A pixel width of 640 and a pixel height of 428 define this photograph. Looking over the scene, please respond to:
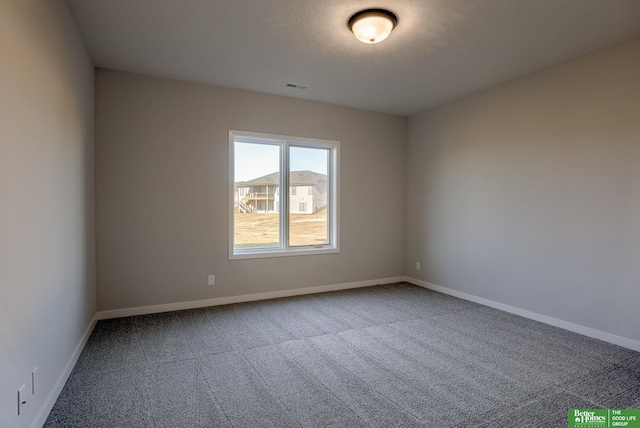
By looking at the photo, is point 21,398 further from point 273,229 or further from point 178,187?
point 273,229

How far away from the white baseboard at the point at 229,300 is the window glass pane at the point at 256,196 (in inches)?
26.0

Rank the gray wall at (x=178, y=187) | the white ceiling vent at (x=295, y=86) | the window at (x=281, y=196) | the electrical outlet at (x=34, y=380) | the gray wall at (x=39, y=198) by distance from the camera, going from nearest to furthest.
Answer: the gray wall at (x=39, y=198), the electrical outlet at (x=34, y=380), the gray wall at (x=178, y=187), the white ceiling vent at (x=295, y=86), the window at (x=281, y=196)

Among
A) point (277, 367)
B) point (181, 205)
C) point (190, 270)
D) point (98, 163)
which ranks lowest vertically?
point (277, 367)

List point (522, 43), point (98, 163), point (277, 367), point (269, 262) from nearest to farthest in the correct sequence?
1. point (277, 367)
2. point (522, 43)
3. point (98, 163)
4. point (269, 262)

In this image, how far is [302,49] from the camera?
10.6 ft

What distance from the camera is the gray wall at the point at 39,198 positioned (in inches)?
62.0

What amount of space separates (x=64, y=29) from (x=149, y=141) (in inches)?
59.0

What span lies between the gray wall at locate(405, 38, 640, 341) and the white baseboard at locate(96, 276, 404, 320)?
1.09 m

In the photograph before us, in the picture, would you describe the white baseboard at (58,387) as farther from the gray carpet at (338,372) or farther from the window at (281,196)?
the window at (281,196)

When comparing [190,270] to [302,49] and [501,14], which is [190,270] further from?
[501,14]

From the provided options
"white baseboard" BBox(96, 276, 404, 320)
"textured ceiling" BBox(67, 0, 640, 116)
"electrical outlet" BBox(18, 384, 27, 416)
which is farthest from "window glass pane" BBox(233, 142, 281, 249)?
"electrical outlet" BBox(18, 384, 27, 416)

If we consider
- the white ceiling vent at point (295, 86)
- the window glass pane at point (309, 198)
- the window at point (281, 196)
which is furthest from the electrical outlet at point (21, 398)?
the white ceiling vent at point (295, 86)

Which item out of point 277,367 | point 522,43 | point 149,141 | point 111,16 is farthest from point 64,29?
point 522,43

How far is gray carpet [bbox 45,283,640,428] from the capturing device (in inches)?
80.7
